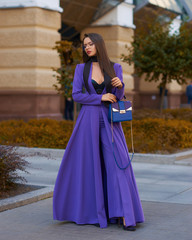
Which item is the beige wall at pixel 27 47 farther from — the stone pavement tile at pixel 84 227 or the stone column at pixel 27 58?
the stone pavement tile at pixel 84 227

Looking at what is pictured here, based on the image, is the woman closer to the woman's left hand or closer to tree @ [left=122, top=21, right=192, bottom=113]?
the woman's left hand

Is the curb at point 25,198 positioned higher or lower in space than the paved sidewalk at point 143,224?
higher

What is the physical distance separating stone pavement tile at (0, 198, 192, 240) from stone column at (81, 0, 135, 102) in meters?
14.7

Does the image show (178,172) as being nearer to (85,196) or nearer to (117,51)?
(85,196)

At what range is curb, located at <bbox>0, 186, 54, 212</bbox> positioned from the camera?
6675 mm

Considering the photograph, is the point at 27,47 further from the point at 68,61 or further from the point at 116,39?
the point at 116,39

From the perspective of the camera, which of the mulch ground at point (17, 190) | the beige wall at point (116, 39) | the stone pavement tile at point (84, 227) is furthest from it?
the beige wall at point (116, 39)

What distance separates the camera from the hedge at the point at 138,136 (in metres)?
12.4

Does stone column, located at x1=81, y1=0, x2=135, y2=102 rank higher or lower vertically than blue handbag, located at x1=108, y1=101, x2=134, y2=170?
higher

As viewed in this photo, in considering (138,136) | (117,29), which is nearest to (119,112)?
(138,136)

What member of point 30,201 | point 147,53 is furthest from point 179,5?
point 30,201

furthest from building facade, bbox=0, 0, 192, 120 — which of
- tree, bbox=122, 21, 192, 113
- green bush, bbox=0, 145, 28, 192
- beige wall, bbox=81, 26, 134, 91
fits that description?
green bush, bbox=0, 145, 28, 192

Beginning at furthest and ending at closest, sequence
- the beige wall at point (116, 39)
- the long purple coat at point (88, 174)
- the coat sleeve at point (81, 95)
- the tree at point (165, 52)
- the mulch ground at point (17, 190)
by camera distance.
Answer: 1. the beige wall at point (116, 39)
2. the tree at point (165, 52)
3. the mulch ground at point (17, 190)
4. the coat sleeve at point (81, 95)
5. the long purple coat at point (88, 174)

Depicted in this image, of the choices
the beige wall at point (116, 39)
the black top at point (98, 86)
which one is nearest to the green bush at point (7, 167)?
the black top at point (98, 86)
